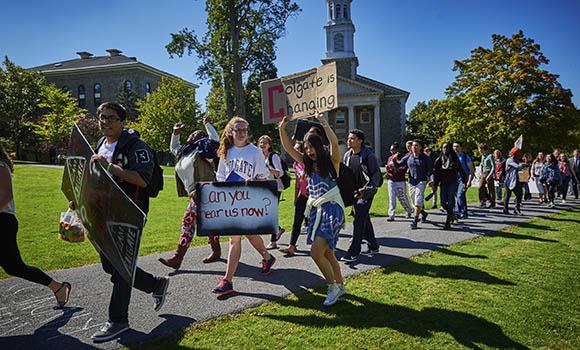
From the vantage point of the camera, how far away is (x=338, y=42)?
5153cm

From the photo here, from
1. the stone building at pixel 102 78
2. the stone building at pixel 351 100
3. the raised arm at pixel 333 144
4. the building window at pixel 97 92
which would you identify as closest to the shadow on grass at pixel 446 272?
the raised arm at pixel 333 144

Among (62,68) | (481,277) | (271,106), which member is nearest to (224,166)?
(271,106)

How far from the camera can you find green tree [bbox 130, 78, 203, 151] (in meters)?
39.2

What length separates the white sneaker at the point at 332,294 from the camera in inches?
165

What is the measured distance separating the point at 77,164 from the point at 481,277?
5.18 meters

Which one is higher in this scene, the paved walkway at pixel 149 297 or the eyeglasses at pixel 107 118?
the eyeglasses at pixel 107 118

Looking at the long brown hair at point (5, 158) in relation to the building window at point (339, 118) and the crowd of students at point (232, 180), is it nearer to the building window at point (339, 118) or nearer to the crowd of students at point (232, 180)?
the crowd of students at point (232, 180)

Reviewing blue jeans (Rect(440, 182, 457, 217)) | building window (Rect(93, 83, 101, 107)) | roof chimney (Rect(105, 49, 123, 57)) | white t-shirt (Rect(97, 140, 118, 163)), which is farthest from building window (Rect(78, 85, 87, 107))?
white t-shirt (Rect(97, 140, 118, 163))

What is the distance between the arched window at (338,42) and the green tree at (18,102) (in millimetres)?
38773

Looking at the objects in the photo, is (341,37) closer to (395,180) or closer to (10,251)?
(395,180)

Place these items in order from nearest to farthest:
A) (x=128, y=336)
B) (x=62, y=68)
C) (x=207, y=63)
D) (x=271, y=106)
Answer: (x=128, y=336) → (x=271, y=106) → (x=207, y=63) → (x=62, y=68)

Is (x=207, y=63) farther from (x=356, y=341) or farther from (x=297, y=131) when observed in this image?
(x=356, y=341)

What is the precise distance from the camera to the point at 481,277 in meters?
5.19

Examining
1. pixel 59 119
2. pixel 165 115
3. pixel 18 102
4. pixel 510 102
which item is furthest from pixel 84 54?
pixel 510 102
